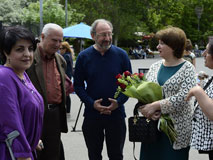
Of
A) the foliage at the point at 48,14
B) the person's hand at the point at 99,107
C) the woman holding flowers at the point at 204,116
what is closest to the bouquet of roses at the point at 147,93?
the woman holding flowers at the point at 204,116

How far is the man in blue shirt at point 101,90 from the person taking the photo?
173 inches

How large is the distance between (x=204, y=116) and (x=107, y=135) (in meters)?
1.46

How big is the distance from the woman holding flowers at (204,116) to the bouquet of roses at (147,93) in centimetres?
31

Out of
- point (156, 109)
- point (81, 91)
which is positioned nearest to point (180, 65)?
point (156, 109)

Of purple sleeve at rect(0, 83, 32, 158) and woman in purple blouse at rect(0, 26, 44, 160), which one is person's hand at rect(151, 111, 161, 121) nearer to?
woman in purple blouse at rect(0, 26, 44, 160)

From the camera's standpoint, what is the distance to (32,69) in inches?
165

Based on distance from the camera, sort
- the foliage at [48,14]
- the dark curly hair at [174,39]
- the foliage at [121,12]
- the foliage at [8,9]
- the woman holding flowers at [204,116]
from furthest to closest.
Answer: the foliage at [8,9], the foliage at [121,12], the foliage at [48,14], the dark curly hair at [174,39], the woman holding flowers at [204,116]

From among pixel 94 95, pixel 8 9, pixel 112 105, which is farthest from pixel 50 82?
pixel 8 9

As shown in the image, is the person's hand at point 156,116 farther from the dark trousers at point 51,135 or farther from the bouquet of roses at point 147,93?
the dark trousers at point 51,135

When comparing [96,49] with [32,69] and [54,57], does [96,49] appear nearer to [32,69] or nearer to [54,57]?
[54,57]

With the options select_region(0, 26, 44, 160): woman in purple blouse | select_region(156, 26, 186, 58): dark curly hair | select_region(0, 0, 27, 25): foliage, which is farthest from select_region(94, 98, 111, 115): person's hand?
select_region(0, 0, 27, 25): foliage

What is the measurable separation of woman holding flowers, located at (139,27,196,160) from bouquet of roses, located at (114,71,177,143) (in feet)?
0.17

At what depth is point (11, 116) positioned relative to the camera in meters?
2.59

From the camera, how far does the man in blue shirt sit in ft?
14.4
